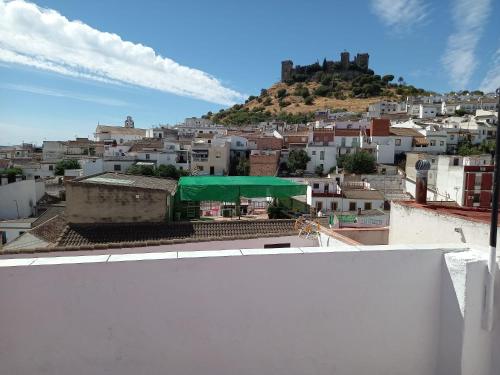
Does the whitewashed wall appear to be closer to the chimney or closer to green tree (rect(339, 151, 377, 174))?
the chimney

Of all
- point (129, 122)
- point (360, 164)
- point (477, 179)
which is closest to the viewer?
point (477, 179)

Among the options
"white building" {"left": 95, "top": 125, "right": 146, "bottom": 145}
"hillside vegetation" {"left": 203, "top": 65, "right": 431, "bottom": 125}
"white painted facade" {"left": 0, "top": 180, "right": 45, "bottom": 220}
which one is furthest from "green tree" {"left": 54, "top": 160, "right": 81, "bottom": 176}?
"hillside vegetation" {"left": 203, "top": 65, "right": 431, "bottom": 125}

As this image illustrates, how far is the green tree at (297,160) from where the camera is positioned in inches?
1591

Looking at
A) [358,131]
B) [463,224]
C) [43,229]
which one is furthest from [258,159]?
[463,224]

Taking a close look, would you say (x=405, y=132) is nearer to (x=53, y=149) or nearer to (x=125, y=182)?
(x=125, y=182)

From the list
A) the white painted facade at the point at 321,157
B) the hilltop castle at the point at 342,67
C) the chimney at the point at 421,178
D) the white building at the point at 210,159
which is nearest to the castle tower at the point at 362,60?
the hilltop castle at the point at 342,67

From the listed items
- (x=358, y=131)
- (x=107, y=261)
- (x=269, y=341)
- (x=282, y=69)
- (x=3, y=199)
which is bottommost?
(x=3, y=199)

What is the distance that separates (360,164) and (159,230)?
100 ft

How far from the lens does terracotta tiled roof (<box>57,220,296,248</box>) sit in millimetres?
10500

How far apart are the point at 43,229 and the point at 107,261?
12.3m

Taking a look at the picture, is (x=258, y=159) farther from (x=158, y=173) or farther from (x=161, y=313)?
(x=161, y=313)

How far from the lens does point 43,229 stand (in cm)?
1264

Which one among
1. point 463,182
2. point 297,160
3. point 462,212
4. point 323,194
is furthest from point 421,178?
point 297,160

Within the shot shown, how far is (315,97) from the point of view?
292 feet
